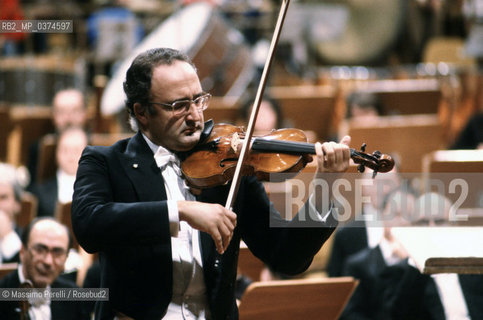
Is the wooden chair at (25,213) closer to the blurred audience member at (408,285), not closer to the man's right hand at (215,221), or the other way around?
the blurred audience member at (408,285)

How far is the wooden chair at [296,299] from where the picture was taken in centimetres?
240

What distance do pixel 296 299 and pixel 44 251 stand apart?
95 cm

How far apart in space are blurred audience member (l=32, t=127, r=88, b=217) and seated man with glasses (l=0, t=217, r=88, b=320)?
1.47m

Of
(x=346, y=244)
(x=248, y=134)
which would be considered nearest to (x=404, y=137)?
(x=346, y=244)

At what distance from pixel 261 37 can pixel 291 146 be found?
6.07 metres

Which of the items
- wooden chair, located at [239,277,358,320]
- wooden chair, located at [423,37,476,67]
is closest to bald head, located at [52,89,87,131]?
wooden chair, located at [239,277,358,320]

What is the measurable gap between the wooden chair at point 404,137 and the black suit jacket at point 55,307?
2.24 metres

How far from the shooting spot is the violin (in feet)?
6.00

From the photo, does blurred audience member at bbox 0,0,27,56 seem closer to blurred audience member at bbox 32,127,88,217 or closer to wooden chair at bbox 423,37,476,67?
blurred audience member at bbox 32,127,88,217

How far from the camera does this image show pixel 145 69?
6.08 ft

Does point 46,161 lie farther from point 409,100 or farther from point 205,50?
point 409,100

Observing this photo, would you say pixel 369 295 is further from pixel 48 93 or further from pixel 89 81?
pixel 89 81

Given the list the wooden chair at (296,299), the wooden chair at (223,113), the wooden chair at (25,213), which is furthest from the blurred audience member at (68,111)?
the wooden chair at (296,299)

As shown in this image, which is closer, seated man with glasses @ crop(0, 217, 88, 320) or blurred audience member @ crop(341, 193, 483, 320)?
seated man with glasses @ crop(0, 217, 88, 320)
